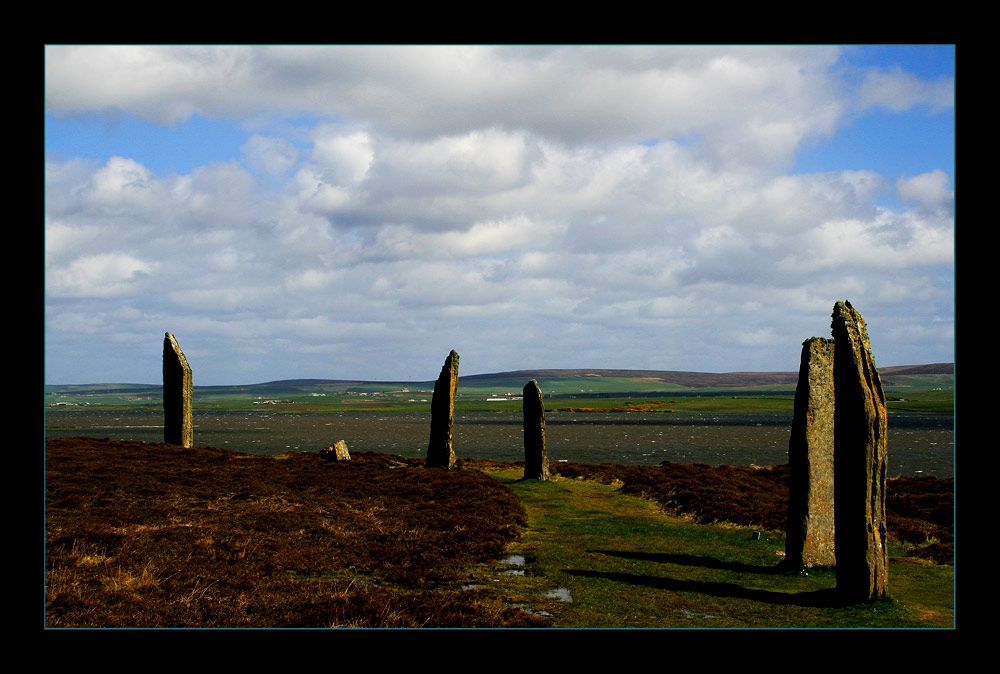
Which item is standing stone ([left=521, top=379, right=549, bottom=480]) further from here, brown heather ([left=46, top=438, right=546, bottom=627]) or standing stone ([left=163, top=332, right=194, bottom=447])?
standing stone ([left=163, top=332, right=194, bottom=447])

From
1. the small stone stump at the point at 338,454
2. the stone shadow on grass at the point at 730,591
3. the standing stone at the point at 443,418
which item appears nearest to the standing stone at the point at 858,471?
the stone shadow on grass at the point at 730,591

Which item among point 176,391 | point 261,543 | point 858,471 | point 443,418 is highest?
point 176,391

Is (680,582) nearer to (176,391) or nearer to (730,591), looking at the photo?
(730,591)

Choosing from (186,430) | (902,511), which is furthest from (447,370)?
(902,511)

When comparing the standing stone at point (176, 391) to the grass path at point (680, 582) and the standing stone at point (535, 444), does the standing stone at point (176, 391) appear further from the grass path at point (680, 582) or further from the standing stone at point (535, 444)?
the grass path at point (680, 582)

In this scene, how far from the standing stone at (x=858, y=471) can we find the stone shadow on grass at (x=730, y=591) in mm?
390

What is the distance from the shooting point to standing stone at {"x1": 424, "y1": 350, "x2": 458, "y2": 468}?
1246 inches

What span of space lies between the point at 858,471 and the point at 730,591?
3355mm

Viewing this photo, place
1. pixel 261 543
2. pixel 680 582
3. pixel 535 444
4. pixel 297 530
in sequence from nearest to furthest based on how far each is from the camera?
pixel 680 582 < pixel 261 543 < pixel 297 530 < pixel 535 444

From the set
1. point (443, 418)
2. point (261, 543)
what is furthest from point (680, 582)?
point (443, 418)

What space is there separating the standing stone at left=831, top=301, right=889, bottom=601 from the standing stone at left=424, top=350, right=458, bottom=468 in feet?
66.9

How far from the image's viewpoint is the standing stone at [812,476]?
15.3 m

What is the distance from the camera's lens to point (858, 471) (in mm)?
12547

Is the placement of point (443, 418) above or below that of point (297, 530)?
above
